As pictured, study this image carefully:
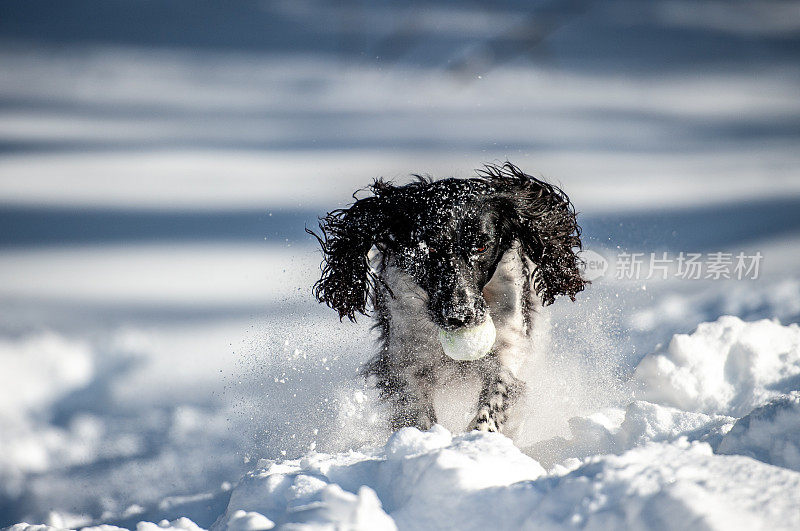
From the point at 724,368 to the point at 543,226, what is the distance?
1.73 meters

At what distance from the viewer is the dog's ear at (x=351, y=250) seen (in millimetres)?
3705

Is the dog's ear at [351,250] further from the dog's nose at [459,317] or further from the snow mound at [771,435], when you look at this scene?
the snow mound at [771,435]

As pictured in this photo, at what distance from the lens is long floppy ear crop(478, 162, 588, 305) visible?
3.64 metres

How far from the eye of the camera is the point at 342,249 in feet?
12.5

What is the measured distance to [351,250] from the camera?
376 cm

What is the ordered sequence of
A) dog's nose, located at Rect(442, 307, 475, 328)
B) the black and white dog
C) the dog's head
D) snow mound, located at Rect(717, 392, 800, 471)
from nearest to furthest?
snow mound, located at Rect(717, 392, 800, 471)
dog's nose, located at Rect(442, 307, 475, 328)
the dog's head
the black and white dog

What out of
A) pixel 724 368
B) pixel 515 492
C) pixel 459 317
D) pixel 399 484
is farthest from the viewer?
pixel 724 368

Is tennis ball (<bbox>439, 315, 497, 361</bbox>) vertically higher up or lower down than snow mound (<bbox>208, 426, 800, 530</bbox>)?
higher up

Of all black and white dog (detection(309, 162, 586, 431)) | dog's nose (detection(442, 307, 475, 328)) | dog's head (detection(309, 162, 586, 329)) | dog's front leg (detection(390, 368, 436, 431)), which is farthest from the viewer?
dog's front leg (detection(390, 368, 436, 431))

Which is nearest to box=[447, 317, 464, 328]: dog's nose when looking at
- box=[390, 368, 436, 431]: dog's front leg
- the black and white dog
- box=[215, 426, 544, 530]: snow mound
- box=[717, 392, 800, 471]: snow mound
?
the black and white dog

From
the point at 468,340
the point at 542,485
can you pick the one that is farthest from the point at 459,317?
the point at 542,485

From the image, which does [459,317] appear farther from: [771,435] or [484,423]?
[771,435]

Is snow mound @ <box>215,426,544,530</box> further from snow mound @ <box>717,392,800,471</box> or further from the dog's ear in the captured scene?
the dog's ear

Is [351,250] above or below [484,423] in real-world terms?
above
